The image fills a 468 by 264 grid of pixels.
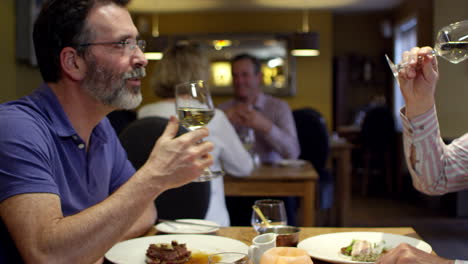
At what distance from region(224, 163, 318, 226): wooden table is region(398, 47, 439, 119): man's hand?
114 centimetres

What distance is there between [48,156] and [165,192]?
0.77 m

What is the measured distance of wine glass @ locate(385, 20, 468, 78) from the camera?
127 centimetres

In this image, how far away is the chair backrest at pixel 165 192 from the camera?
181cm

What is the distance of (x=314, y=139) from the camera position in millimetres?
3967

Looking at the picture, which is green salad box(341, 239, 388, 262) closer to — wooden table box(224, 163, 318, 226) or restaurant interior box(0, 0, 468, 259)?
wooden table box(224, 163, 318, 226)

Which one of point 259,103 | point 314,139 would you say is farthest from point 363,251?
point 314,139

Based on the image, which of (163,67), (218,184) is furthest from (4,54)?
(218,184)

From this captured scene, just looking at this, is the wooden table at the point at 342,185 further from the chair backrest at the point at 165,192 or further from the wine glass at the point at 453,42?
the wine glass at the point at 453,42

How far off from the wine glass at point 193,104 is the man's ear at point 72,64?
0.26 metres

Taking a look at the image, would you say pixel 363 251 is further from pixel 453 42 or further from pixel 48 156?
pixel 48 156

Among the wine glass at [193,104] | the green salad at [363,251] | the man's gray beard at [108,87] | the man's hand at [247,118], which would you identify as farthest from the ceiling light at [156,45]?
the green salad at [363,251]

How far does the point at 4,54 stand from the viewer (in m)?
4.44

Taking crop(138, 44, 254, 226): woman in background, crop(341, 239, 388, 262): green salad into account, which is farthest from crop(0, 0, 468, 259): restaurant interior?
crop(341, 239, 388, 262): green salad

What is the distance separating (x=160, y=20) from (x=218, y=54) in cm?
117
